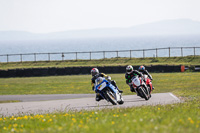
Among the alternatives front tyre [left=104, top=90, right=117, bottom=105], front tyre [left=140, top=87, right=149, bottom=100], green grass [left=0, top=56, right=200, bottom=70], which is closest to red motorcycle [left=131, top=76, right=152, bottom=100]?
front tyre [left=140, top=87, right=149, bottom=100]

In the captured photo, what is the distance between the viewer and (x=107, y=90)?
14.6 meters

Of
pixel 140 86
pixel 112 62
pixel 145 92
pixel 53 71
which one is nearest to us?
pixel 140 86

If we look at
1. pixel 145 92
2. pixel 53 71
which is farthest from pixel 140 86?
pixel 53 71

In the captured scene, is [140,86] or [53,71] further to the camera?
[53,71]

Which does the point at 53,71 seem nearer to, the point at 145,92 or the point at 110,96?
the point at 145,92

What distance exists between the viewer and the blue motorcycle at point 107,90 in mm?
14550

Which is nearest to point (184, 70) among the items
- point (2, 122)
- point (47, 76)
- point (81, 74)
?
point (81, 74)

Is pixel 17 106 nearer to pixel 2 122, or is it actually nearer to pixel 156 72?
pixel 2 122

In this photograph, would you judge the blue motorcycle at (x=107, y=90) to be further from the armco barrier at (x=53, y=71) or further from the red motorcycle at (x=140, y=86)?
the armco barrier at (x=53, y=71)

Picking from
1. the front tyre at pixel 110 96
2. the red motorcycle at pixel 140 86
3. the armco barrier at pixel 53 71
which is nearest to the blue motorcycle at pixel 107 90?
the front tyre at pixel 110 96

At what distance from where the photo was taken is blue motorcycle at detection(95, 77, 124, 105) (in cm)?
1455

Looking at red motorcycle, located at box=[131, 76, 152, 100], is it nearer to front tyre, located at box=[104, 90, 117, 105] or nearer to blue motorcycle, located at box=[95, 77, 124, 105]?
blue motorcycle, located at box=[95, 77, 124, 105]

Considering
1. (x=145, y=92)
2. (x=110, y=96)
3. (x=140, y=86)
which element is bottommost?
(x=145, y=92)

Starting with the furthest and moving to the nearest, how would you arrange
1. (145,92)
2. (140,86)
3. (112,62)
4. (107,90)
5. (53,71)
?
(112,62)
(53,71)
(145,92)
(140,86)
(107,90)
